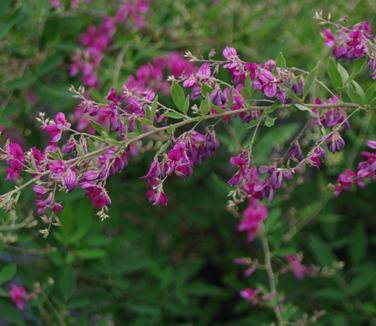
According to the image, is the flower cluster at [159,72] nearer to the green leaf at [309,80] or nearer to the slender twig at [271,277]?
the slender twig at [271,277]

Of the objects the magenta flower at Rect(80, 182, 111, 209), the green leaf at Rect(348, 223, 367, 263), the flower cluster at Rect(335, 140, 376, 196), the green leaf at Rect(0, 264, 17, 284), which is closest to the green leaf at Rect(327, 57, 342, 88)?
the flower cluster at Rect(335, 140, 376, 196)

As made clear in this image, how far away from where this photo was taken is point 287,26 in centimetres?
254

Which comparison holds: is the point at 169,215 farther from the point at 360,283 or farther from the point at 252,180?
the point at 252,180

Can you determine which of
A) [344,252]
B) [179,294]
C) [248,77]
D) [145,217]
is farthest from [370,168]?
[344,252]

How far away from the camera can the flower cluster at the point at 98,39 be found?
2.15 m

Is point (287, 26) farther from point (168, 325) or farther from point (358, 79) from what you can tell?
point (168, 325)

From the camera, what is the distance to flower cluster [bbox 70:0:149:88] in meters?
2.15

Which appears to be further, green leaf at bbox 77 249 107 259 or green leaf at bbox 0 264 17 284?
green leaf at bbox 77 249 107 259

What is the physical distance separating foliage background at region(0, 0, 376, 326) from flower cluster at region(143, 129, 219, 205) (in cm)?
65

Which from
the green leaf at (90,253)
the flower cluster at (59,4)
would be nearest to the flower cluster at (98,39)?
the flower cluster at (59,4)

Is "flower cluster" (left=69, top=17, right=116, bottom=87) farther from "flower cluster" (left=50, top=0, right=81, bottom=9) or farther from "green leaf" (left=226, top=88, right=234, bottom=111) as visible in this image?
"green leaf" (left=226, top=88, right=234, bottom=111)

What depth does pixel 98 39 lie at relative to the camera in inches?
87.2

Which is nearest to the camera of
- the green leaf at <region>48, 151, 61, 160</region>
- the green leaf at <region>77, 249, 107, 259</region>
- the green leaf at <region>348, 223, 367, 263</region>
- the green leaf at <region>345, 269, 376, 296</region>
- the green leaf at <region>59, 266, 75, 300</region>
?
the green leaf at <region>48, 151, 61, 160</region>

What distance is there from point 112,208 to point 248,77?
1138 millimetres
